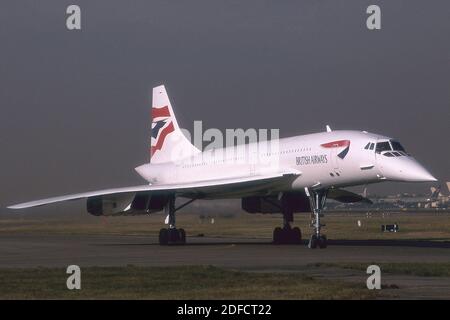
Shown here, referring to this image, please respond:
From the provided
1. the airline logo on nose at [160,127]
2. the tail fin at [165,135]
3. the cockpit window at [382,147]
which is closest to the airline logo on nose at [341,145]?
the cockpit window at [382,147]

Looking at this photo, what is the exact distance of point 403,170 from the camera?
2758 centimetres

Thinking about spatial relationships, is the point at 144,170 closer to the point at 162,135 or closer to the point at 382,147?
the point at 162,135

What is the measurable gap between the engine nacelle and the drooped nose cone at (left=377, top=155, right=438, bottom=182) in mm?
6722

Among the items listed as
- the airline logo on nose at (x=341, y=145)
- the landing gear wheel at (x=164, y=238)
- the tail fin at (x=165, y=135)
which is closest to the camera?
the airline logo on nose at (x=341, y=145)

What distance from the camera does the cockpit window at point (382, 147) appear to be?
28234 mm

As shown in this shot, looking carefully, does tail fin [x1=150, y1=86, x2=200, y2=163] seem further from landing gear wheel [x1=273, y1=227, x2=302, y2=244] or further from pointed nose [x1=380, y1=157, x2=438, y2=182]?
pointed nose [x1=380, y1=157, x2=438, y2=182]

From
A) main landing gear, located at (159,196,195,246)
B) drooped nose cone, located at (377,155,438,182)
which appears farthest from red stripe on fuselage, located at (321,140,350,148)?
main landing gear, located at (159,196,195,246)

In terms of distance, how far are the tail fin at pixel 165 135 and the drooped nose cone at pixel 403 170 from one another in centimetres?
1265

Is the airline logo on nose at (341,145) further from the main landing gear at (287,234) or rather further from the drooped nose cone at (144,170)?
the drooped nose cone at (144,170)

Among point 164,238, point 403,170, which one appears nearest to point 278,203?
point 164,238

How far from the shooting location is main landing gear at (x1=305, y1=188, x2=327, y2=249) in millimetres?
29328

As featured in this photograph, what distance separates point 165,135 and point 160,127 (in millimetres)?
707
